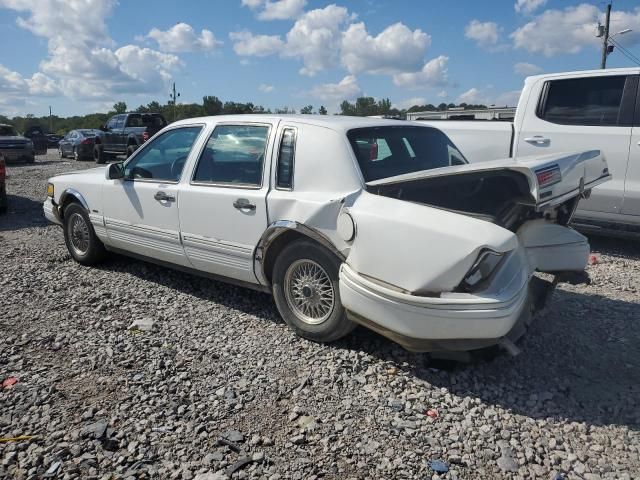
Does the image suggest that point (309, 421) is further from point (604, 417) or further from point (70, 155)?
point (70, 155)

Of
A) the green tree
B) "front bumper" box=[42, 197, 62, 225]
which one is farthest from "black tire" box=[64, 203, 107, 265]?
the green tree

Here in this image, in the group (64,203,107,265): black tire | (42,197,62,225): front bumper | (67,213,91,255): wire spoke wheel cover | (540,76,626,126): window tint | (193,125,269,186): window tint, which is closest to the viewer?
(193,125,269,186): window tint

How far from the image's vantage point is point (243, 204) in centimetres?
384

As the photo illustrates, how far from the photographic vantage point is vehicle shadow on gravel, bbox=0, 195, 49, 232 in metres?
8.36

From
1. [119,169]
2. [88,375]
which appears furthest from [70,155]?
[88,375]

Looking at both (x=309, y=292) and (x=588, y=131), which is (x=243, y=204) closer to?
(x=309, y=292)

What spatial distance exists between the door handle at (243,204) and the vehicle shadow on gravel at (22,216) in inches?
Answer: 229

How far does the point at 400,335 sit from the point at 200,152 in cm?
239

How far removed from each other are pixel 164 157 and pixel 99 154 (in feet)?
59.5

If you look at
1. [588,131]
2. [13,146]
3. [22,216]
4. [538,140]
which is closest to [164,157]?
[538,140]

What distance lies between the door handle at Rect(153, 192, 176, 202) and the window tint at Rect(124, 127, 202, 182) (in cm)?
15

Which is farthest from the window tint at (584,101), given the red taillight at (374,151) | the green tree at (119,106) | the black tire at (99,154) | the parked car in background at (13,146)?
the green tree at (119,106)

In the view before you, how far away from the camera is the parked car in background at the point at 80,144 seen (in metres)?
22.1

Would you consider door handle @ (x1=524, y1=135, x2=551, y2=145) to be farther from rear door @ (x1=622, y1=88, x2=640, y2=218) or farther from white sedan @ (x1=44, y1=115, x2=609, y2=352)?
white sedan @ (x1=44, y1=115, x2=609, y2=352)
